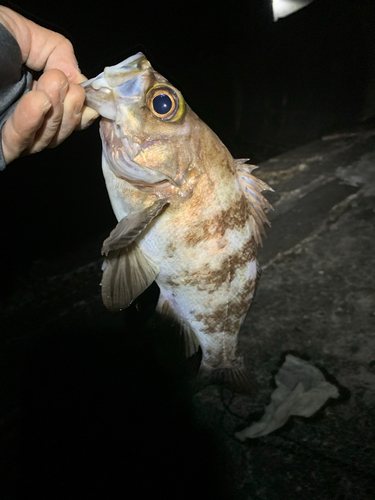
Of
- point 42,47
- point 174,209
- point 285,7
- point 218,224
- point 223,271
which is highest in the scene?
point 285,7

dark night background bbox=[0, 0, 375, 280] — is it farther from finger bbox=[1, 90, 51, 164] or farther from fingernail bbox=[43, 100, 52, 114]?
fingernail bbox=[43, 100, 52, 114]

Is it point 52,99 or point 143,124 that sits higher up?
point 52,99

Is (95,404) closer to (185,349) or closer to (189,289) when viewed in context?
(185,349)

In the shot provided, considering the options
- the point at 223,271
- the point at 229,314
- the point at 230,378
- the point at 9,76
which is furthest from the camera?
the point at 230,378

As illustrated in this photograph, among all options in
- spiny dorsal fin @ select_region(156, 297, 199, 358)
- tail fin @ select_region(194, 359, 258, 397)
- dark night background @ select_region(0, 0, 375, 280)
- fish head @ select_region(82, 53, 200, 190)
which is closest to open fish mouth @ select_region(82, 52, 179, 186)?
fish head @ select_region(82, 53, 200, 190)

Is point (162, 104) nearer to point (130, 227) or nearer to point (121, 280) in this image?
point (130, 227)

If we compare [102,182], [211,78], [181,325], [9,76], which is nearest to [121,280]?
[181,325]
